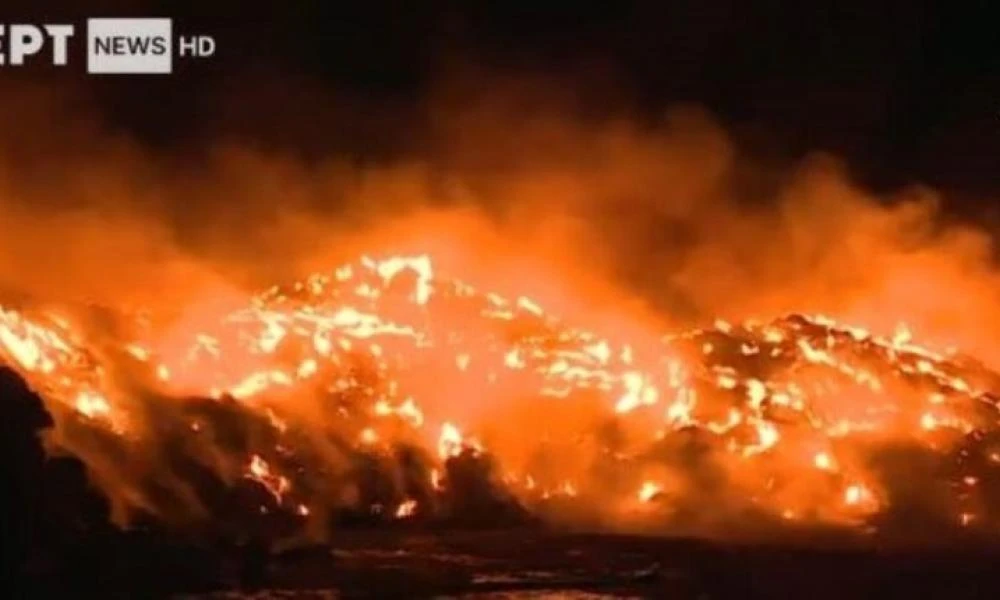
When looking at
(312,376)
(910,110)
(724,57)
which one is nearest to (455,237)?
(312,376)

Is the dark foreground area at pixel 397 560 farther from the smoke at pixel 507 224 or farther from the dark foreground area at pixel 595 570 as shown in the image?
the smoke at pixel 507 224

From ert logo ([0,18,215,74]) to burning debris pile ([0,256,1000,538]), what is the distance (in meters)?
0.41

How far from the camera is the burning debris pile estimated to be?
313cm

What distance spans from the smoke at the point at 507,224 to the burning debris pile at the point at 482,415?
2cm

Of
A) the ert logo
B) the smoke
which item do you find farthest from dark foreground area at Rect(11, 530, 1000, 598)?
the ert logo

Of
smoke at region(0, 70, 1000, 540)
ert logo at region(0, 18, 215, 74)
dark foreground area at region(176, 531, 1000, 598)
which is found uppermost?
ert logo at region(0, 18, 215, 74)

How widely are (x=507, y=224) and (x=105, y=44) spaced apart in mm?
721

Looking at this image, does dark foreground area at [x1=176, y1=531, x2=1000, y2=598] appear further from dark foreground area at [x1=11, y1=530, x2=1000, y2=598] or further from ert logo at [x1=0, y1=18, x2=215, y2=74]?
ert logo at [x1=0, y1=18, x2=215, y2=74]

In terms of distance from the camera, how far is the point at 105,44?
3.13 metres

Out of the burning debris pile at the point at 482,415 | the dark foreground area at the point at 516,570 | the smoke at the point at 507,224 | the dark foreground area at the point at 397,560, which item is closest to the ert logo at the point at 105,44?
the smoke at the point at 507,224

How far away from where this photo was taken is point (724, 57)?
3.21 m

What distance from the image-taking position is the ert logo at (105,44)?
3125 millimetres

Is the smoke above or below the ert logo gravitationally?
below

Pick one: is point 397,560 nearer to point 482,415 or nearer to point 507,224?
point 482,415
